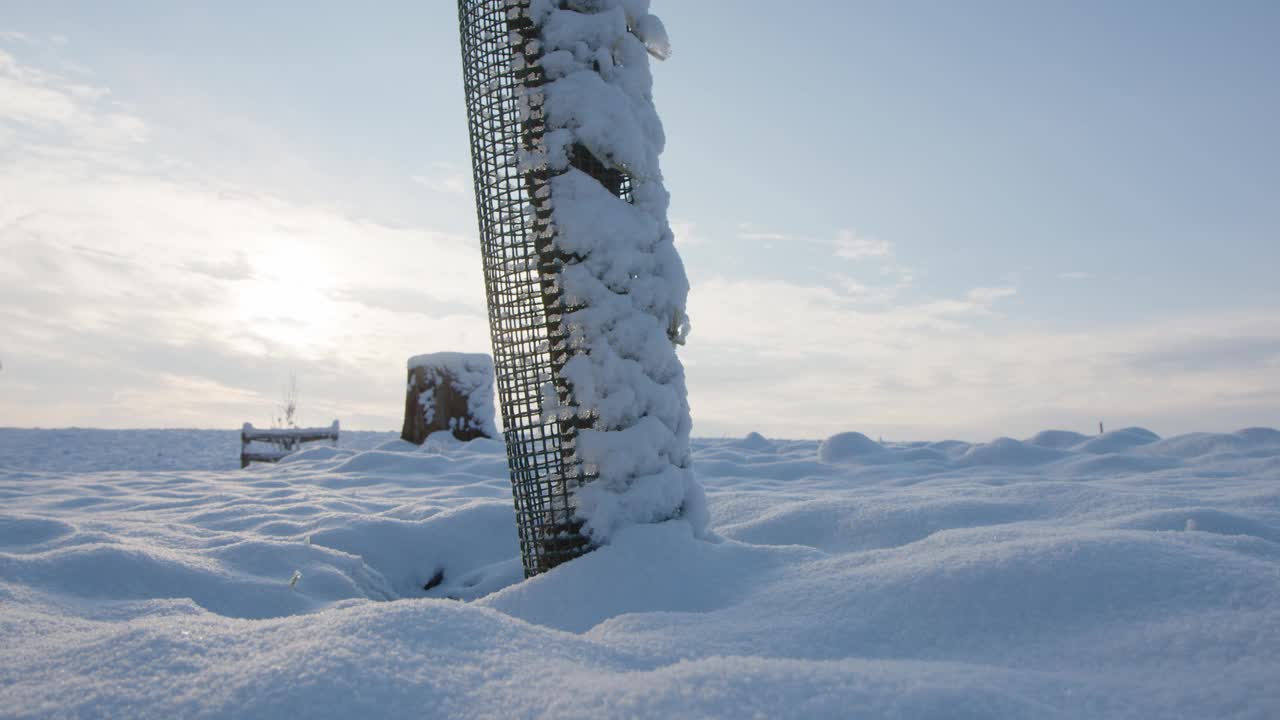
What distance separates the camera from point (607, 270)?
2.25 metres

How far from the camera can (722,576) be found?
2.03m

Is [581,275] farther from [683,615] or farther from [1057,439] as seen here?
[1057,439]

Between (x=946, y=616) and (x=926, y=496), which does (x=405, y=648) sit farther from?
(x=926, y=496)

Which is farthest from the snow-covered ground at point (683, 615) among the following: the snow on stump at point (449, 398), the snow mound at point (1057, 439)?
the snow on stump at point (449, 398)

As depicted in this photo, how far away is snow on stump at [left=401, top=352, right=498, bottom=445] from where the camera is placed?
8484 mm

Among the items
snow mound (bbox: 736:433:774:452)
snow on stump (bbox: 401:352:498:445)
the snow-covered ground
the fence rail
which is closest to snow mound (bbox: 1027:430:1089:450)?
snow mound (bbox: 736:433:774:452)

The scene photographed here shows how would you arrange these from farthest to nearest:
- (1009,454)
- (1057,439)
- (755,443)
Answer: (755,443), (1057,439), (1009,454)

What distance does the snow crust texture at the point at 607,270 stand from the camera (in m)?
2.24

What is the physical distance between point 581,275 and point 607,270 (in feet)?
0.27

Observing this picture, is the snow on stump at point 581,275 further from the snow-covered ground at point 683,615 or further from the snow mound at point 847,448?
the snow mound at point 847,448

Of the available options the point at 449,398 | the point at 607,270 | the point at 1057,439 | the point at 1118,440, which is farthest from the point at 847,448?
the point at 607,270

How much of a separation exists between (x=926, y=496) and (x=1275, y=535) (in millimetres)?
1305

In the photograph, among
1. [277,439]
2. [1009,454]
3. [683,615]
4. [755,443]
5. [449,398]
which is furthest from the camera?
[277,439]

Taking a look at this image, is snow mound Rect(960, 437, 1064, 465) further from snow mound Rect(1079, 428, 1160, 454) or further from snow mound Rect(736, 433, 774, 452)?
snow mound Rect(736, 433, 774, 452)
